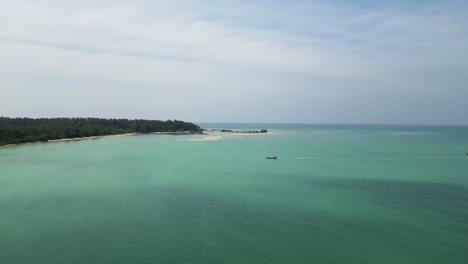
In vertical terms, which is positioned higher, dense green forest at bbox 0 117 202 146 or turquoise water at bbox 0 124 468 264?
dense green forest at bbox 0 117 202 146

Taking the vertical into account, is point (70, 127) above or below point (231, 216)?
above

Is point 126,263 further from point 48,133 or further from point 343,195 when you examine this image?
point 48,133

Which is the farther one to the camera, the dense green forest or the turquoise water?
Result: the dense green forest

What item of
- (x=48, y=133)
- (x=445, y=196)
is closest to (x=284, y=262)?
(x=445, y=196)

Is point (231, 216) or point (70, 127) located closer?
point (231, 216)

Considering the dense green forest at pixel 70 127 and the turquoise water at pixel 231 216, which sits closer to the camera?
the turquoise water at pixel 231 216
